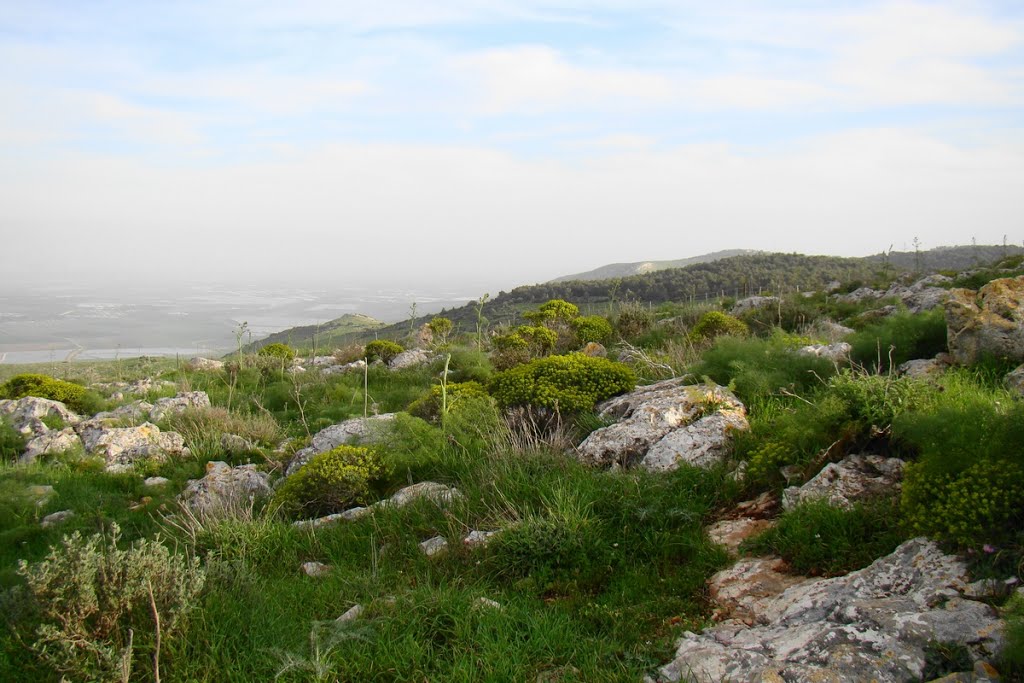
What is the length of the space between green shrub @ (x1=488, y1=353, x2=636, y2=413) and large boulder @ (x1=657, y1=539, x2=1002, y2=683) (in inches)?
174

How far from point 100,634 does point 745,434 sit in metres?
5.12

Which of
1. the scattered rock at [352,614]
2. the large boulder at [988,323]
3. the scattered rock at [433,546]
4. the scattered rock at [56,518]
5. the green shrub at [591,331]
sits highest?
the large boulder at [988,323]

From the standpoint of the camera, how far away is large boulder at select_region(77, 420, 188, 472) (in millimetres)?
8781

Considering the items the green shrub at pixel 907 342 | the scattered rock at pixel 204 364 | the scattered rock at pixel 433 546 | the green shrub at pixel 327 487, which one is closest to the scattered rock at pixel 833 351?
the green shrub at pixel 907 342

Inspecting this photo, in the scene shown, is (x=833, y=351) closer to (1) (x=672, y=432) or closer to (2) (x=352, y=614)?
(1) (x=672, y=432)

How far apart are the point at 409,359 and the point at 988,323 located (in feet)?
35.5

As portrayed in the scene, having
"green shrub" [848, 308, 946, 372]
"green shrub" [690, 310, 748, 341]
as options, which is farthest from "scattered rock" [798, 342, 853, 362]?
"green shrub" [690, 310, 748, 341]

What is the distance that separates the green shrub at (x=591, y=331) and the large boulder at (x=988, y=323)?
748cm

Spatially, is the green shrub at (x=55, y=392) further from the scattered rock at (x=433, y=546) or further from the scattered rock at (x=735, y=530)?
the scattered rock at (x=735, y=530)

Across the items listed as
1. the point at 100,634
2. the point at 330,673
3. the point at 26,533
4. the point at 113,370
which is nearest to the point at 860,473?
the point at 330,673

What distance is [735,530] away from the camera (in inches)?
194

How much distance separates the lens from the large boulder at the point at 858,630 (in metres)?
3.12

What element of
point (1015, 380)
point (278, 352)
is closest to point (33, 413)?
point (278, 352)

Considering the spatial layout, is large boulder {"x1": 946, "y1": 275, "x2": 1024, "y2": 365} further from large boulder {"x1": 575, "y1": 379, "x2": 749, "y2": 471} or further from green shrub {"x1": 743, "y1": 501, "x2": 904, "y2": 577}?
green shrub {"x1": 743, "y1": 501, "x2": 904, "y2": 577}
